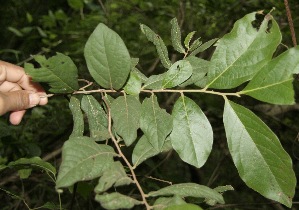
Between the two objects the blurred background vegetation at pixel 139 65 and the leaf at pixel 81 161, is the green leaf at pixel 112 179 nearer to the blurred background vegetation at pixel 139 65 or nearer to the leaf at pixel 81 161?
the leaf at pixel 81 161

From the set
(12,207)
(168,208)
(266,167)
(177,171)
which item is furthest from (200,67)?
(177,171)

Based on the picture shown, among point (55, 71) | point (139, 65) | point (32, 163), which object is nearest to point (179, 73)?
point (55, 71)

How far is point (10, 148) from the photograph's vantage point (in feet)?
8.42

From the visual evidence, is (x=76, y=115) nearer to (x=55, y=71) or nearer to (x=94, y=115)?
(x=94, y=115)

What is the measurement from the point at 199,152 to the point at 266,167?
0.46ft

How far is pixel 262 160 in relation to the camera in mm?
866

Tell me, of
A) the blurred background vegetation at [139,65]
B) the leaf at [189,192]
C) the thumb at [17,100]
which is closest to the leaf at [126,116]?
the leaf at [189,192]

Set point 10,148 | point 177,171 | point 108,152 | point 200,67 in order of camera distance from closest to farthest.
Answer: point 108,152, point 200,67, point 10,148, point 177,171

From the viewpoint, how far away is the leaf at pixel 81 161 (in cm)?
73

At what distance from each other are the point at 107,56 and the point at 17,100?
279 millimetres

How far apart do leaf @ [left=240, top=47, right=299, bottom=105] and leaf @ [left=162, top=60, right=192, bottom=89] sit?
149 mm

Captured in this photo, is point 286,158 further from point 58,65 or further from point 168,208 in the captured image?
point 58,65

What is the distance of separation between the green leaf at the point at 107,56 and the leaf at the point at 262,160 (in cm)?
27

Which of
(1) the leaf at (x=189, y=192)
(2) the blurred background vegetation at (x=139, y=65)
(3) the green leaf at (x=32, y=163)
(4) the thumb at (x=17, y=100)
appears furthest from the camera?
(2) the blurred background vegetation at (x=139, y=65)
